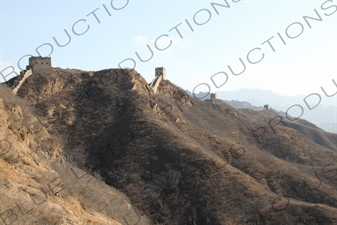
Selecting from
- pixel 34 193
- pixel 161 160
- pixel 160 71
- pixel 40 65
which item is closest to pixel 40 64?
pixel 40 65

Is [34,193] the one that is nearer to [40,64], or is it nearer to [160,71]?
[40,64]

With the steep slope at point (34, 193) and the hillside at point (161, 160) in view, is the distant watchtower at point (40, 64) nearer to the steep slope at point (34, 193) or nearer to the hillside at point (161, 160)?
the hillside at point (161, 160)

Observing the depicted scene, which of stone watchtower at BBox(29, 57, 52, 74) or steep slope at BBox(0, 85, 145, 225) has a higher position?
stone watchtower at BBox(29, 57, 52, 74)

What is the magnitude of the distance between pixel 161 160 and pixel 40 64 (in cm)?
2551

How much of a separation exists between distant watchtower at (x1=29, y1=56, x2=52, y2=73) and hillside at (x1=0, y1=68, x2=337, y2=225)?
4.69 ft

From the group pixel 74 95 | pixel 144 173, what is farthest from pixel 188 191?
pixel 74 95

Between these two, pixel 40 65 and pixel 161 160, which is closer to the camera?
pixel 161 160

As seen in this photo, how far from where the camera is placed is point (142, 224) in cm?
3294

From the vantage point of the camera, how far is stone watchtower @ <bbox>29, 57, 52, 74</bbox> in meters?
56.0

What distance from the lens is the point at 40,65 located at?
186ft

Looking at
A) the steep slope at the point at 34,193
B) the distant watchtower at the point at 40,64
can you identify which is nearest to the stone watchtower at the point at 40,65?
the distant watchtower at the point at 40,64

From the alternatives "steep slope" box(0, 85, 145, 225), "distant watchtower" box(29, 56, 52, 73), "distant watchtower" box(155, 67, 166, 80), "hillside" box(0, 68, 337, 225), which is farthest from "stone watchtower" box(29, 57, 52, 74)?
"steep slope" box(0, 85, 145, 225)

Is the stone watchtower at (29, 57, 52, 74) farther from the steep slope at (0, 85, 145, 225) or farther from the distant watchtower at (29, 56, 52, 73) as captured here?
the steep slope at (0, 85, 145, 225)

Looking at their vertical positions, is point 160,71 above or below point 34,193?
above
